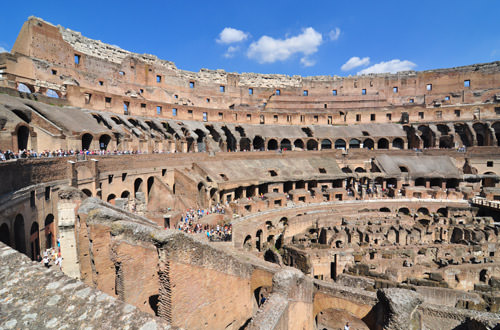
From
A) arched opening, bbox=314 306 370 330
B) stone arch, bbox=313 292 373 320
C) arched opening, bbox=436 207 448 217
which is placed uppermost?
stone arch, bbox=313 292 373 320

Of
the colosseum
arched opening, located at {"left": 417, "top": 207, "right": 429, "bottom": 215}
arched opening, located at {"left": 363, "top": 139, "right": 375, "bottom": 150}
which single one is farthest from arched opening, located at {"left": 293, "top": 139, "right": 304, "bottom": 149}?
arched opening, located at {"left": 417, "top": 207, "right": 429, "bottom": 215}

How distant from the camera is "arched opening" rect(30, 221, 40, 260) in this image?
1095cm

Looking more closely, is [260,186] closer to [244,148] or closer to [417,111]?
[244,148]

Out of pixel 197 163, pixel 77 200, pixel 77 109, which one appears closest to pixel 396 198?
pixel 197 163

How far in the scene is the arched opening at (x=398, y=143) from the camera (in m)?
39.0

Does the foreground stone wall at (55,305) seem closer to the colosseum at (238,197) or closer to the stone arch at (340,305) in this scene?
the colosseum at (238,197)

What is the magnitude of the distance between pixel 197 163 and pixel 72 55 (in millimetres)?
19200

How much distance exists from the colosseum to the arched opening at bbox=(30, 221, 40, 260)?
0.30 ft

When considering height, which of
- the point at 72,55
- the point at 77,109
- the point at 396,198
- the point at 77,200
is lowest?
the point at 396,198

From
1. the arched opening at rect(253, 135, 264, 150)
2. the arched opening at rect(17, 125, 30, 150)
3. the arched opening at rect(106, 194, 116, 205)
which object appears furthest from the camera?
the arched opening at rect(253, 135, 264, 150)

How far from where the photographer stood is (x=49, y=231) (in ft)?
41.6

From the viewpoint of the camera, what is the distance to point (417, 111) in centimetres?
3934

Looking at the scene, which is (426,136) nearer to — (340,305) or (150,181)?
(340,305)

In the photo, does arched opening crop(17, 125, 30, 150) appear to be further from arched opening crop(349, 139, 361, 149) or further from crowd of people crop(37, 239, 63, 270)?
arched opening crop(349, 139, 361, 149)
